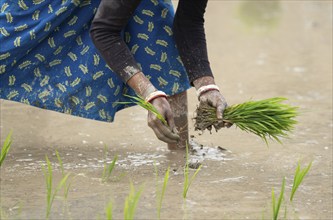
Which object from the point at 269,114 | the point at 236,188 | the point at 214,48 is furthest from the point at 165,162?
the point at 214,48

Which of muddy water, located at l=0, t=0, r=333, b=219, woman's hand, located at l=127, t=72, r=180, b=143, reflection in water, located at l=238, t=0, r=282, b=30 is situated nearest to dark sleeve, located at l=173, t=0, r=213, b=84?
woman's hand, located at l=127, t=72, r=180, b=143

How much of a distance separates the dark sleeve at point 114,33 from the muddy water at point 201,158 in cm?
53

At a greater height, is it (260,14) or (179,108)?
(260,14)

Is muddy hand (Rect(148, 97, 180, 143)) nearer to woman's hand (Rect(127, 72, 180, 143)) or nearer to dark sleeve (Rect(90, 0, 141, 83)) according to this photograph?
woman's hand (Rect(127, 72, 180, 143))

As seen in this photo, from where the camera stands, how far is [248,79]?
19.8 feet

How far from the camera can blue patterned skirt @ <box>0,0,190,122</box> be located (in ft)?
12.5

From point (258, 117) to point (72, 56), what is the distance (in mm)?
964

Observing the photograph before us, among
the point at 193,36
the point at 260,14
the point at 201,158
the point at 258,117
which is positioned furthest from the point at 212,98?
the point at 260,14

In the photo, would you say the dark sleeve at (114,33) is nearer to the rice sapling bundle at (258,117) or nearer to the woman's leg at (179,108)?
the rice sapling bundle at (258,117)

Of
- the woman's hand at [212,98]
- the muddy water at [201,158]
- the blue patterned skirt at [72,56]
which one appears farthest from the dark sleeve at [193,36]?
the muddy water at [201,158]

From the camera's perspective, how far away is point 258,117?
3.48 m

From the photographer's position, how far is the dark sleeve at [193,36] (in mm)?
3646

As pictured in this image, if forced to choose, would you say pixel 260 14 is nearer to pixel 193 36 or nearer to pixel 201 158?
pixel 201 158

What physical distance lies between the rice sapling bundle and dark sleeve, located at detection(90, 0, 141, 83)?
36 cm
